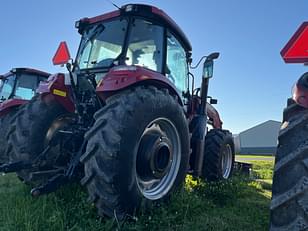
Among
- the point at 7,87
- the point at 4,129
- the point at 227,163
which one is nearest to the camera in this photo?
the point at 4,129

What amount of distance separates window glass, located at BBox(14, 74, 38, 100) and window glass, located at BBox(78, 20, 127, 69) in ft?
15.2

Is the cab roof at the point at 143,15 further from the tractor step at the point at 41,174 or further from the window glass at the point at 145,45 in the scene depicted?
the tractor step at the point at 41,174

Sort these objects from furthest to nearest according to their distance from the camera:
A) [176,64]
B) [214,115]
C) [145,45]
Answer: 1. [214,115]
2. [176,64]
3. [145,45]

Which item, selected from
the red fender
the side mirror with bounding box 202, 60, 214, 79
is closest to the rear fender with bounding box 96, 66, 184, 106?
the side mirror with bounding box 202, 60, 214, 79

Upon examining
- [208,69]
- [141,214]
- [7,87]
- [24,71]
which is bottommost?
[141,214]

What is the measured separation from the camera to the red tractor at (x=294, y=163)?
1317 millimetres

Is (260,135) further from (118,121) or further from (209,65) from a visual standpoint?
(118,121)

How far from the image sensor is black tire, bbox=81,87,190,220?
238cm

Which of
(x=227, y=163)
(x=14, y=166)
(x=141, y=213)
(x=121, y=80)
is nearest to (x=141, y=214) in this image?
(x=141, y=213)

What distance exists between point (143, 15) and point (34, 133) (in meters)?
2.04

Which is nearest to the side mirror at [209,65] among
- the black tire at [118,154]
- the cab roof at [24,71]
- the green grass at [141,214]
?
the green grass at [141,214]

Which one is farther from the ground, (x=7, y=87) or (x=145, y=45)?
(x=7, y=87)

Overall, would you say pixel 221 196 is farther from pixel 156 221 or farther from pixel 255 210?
pixel 156 221

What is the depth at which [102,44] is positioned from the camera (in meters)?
3.87
